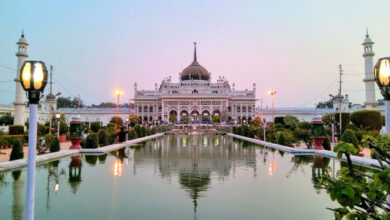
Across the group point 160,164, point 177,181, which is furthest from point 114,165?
point 177,181

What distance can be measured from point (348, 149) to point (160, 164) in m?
7.79

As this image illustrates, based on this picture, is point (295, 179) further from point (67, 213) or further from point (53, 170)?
point (53, 170)

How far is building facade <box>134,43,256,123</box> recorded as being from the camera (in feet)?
228

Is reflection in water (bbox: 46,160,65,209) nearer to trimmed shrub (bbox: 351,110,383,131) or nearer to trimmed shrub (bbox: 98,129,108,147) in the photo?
trimmed shrub (bbox: 98,129,108,147)

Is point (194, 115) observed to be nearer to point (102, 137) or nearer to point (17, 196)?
point (102, 137)

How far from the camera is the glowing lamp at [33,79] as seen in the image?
10.6 ft

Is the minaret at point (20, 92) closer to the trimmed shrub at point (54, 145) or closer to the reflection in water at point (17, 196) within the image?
the trimmed shrub at point (54, 145)

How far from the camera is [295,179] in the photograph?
23.2ft

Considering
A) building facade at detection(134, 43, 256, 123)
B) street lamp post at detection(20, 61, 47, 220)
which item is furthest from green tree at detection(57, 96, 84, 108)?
street lamp post at detection(20, 61, 47, 220)

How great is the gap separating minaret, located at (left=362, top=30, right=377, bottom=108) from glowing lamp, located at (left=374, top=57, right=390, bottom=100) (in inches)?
1291

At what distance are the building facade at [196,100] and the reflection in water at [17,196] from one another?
60.0m

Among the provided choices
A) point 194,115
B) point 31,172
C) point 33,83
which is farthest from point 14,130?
point 194,115

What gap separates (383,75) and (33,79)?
12.0 ft

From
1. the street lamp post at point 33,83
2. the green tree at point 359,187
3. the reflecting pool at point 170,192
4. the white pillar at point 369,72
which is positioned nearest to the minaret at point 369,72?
the white pillar at point 369,72
